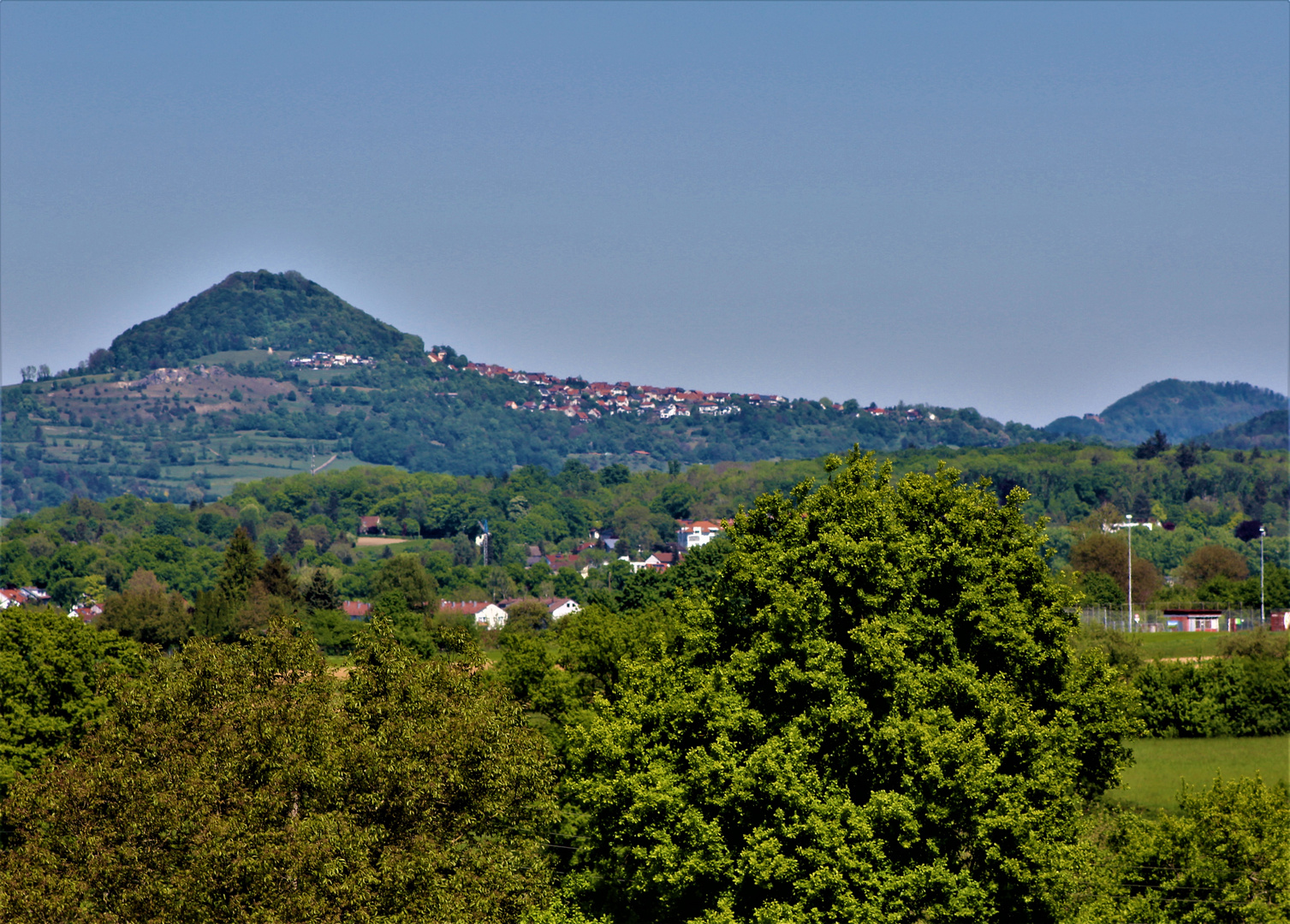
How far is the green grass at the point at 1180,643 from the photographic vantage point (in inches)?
3145

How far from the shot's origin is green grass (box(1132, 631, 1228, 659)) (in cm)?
7988

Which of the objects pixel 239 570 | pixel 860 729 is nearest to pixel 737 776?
pixel 860 729

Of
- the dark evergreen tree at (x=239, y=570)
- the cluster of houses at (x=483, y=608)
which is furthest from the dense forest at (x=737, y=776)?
the cluster of houses at (x=483, y=608)

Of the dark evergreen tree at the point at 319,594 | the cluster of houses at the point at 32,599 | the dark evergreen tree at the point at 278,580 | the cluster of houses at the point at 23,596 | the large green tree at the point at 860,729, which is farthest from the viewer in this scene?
the cluster of houses at the point at 23,596

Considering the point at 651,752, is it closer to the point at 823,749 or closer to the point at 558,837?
the point at 823,749

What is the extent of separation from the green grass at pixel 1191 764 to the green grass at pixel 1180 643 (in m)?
10.9

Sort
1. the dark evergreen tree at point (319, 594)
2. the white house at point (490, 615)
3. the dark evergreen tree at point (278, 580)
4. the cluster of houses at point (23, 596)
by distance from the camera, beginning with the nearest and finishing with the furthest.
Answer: the dark evergreen tree at point (278, 580), the dark evergreen tree at point (319, 594), the white house at point (490, 615), the cluster of houses at point (23, 596)

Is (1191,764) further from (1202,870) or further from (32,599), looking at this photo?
(32,599)

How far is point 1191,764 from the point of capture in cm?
5825

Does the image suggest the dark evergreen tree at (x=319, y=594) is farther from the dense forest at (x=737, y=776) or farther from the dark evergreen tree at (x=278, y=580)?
the dense forest at (x=737, y=776)

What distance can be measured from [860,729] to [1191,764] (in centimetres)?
3635

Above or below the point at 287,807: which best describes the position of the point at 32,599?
below

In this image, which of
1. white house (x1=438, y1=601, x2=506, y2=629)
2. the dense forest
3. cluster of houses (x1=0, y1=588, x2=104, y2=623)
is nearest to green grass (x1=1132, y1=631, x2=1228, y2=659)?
the dense forest

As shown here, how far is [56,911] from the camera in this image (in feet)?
85.8
